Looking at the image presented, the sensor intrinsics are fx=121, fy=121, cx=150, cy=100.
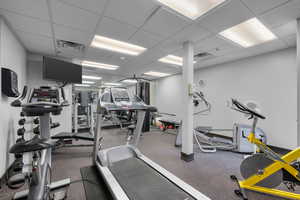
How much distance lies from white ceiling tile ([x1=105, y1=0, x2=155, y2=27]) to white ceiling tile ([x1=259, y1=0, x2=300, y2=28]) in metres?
1.85

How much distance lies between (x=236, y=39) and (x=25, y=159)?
14.4ft

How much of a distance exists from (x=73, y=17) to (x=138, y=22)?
106 cm

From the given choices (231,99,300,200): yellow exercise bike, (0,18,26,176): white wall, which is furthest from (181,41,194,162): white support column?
(0,18,26,176): white wall

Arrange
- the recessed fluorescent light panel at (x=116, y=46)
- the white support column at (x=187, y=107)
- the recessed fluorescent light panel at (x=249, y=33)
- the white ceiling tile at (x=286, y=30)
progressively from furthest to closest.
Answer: the recessed fluorescent light panel at (x=116, y=46)
the white support column at (x=187, y=107)
the recessed fluorescent light panel at (x=249, y=33)
the white ceiling tile at (x=286, y=30)

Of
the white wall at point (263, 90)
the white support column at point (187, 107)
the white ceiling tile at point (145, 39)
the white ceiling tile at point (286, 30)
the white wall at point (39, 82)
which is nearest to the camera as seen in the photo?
the white ceiling tile at point (286, 30)

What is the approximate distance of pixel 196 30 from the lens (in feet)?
7.73

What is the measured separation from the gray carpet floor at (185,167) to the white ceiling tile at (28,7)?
2645 millimetres

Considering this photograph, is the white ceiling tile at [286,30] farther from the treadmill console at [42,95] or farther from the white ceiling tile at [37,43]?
the white ceiling tile at [37,43]

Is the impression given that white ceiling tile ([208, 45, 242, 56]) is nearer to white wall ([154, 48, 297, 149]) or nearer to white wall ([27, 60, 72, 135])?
white wall ([154, 48, 297, 149])

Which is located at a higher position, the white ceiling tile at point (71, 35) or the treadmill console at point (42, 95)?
the white ceiling tile at point (71, 35)

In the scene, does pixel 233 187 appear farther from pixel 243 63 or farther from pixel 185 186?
pixel 243 63

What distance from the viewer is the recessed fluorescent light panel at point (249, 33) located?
2260 millimetres

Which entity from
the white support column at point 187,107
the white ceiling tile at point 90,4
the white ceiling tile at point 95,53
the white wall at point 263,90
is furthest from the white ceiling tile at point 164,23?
the white wall at point 263,90

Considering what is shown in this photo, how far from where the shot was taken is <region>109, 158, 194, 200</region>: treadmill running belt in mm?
1489
